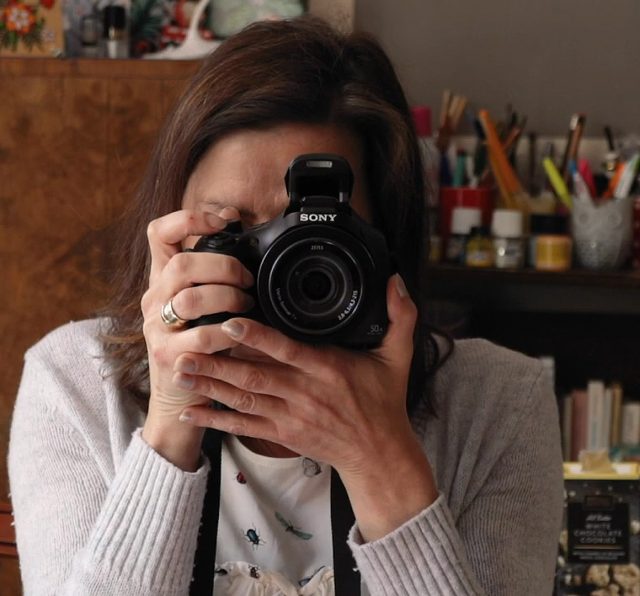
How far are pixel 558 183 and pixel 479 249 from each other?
0.60ft

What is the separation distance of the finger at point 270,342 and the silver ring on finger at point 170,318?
43 mm

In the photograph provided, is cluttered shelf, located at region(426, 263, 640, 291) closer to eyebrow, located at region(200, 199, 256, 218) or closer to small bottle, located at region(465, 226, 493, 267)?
Answer: small bottle, located at region(465, 226, 493, 267)

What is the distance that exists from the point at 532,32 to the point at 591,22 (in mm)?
104

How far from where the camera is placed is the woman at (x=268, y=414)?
831 mm

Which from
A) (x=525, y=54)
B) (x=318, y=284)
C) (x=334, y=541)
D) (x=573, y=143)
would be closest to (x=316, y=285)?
(x=318, y=284)

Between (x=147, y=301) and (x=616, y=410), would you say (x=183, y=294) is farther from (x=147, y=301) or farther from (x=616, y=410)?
(x=616, y=410)

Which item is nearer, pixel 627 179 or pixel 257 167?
pixel 257 167

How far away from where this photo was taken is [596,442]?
72.4 inches

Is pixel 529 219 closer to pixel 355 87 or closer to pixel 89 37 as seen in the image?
pixel 89 37

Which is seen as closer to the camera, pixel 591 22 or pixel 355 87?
pixel 355 87

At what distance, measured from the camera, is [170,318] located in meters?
0.82

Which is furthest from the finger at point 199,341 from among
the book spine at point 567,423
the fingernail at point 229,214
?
the book spine at point 567,423

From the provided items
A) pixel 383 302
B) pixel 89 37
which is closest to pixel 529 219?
pixel 89 37

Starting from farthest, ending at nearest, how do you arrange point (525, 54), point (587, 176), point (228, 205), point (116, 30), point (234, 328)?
point (525, 54) → point (587, 176) → point (116, 30) → point (228, 205) → point (234, 328)
